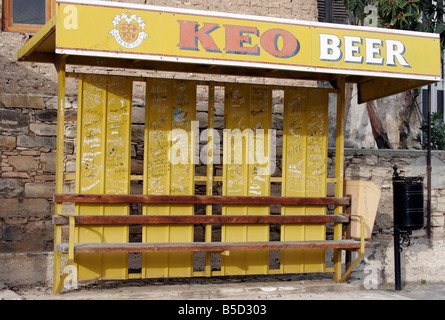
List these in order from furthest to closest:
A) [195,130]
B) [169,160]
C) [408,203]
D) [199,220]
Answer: [408,203] < [195,130] < [169,160] < [199,220]

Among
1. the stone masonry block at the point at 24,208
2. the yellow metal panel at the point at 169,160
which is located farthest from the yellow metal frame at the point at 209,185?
the stone masonry block at the point at 24,208

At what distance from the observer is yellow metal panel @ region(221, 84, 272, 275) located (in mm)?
7547

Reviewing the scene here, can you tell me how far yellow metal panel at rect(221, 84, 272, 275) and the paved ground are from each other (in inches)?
13.6

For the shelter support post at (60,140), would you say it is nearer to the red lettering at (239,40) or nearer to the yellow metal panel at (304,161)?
the red lettering at (239,40)

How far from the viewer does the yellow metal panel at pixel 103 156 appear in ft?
22.7

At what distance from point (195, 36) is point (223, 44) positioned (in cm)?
30

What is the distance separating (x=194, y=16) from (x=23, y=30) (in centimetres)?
274

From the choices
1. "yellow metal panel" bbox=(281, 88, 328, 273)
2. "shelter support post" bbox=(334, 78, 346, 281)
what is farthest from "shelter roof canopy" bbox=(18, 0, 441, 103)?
"shelter support post" bbox=(334, 78, 346, 281)

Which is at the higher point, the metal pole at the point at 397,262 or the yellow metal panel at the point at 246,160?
the yellow metal panel at the point at 246,160

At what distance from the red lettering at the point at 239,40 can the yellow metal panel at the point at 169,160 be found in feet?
3.37

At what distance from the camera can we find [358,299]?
7305 mm

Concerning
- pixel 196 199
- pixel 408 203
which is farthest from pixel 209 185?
pixel 408 203

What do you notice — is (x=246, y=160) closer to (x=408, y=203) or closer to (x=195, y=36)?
(x=195, y=36)

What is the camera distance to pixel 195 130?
24.3 feet
